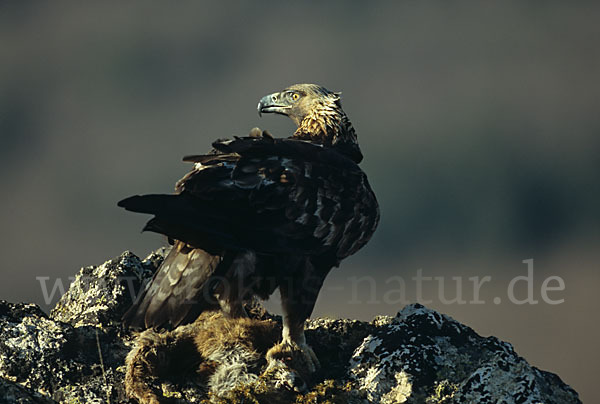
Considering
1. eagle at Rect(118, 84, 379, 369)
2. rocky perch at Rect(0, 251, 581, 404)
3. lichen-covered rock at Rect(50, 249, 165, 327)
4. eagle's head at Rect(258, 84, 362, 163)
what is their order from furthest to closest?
eagle's head at Rect(258, 84, 362, 163) → lichen-covered rock at Rect(50, 249, 165, 327) → eagle at Rect(118, 84, 379, 369) → rocky perch at Rect(0, 251, 581, 404)

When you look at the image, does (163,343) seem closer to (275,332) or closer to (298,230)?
(275,332)

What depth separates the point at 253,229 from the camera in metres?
6.76

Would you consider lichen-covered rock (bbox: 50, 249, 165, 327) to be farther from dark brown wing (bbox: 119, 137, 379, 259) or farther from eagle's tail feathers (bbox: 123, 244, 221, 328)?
dark brown wing (bbox: 119, 137, 379, 259)

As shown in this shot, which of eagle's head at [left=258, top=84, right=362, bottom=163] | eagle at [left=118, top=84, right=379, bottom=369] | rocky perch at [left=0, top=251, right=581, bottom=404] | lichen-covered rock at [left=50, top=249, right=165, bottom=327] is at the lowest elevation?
rocky perch at [left=0, top=251, right=581, bottom=404]

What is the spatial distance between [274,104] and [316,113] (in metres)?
0.80

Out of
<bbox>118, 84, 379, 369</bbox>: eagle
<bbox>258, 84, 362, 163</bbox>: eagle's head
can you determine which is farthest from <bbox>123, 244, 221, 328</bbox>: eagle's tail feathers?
<bbox>258, 84, 362, 163</bbox>: eagle's head

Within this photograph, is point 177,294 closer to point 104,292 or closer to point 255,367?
point 255,367

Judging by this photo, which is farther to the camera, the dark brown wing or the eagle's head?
the eagle's head

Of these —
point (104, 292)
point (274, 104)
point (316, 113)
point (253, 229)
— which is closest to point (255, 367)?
point (253, 229)

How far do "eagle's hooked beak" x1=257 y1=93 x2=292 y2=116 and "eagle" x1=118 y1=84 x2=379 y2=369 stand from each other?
2.56 m

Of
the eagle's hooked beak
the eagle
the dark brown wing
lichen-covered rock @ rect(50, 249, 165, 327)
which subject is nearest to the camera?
the dark brown wing

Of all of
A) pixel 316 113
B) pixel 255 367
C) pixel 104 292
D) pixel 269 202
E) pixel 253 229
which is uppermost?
pixel 316 113

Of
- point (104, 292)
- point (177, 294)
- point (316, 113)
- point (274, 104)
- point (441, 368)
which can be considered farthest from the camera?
point (274, 104)

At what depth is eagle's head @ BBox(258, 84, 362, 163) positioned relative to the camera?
9.31 m
